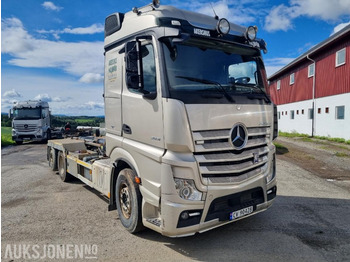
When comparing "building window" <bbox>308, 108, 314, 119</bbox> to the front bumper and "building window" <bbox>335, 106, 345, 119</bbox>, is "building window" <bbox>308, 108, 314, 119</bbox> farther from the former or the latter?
the front bumper

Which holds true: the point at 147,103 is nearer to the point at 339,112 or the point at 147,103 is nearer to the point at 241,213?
the point at 241,213

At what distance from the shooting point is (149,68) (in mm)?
3535

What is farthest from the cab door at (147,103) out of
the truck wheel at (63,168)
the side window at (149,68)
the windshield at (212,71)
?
the truck wheel at (63,168)

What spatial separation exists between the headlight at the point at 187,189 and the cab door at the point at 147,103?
1.67ft

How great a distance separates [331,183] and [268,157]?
4.12m

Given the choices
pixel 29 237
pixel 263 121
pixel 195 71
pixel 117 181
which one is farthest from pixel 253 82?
pixel 29 237

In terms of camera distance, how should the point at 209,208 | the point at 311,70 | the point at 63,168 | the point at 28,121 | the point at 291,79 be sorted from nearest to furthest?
the point at 209,208 → the point at 63,168 → the point at 28,121 → the point at 311,70 → the point at 291,79

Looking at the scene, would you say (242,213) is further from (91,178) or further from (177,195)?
(91,178)

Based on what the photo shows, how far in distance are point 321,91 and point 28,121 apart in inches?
847

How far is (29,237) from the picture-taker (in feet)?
13.0

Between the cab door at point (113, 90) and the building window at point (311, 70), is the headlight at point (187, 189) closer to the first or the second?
the cab door at point (113, 90)

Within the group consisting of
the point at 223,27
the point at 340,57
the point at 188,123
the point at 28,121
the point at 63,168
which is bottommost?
the point at 63,168

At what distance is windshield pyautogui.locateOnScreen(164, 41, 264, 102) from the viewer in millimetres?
3371

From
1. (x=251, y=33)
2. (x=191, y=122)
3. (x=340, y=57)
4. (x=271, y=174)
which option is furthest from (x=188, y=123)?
(x=340, y=57)
